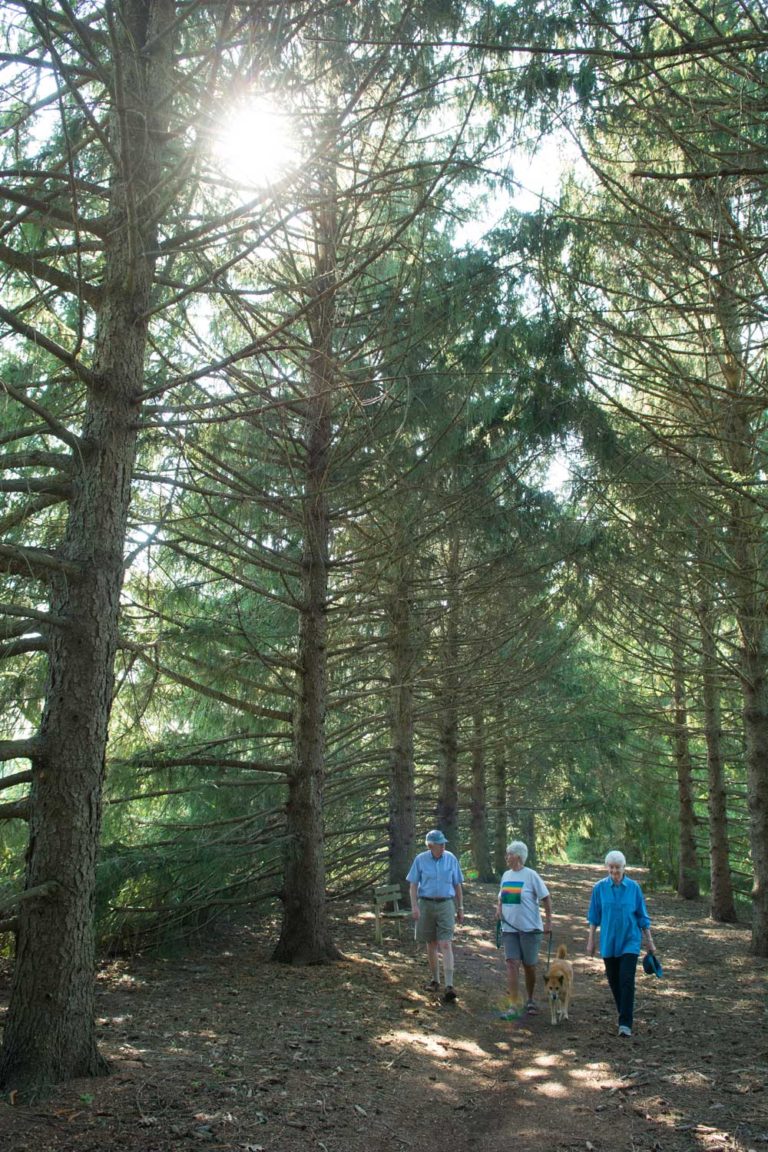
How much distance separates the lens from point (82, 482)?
5.55m

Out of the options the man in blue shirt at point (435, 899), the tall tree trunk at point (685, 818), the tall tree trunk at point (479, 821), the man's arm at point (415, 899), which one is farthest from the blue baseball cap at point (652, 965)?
the tall tree trunk at point (479, 821)

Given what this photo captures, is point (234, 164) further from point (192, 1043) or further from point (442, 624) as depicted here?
point (442, 624)

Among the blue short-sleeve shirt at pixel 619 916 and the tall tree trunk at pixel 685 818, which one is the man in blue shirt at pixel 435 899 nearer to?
the blue short-sleeve shirt at pixel 619 916

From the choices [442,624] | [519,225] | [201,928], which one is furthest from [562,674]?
[519,225]

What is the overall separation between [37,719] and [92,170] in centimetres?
453

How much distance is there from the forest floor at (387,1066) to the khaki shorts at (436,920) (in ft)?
1.84

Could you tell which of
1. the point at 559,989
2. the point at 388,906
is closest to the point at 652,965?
the point at 559,989

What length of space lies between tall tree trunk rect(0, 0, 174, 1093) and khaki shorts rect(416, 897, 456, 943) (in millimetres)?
4239

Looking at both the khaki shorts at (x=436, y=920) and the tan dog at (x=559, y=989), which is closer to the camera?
the tan dog at (x=559, y=989)

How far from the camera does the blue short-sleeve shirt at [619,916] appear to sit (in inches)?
301

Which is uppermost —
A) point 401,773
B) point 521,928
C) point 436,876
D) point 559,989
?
point 401,773

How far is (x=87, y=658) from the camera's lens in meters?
5.33

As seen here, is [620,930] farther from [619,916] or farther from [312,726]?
[312,726]

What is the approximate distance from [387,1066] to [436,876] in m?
2.69
